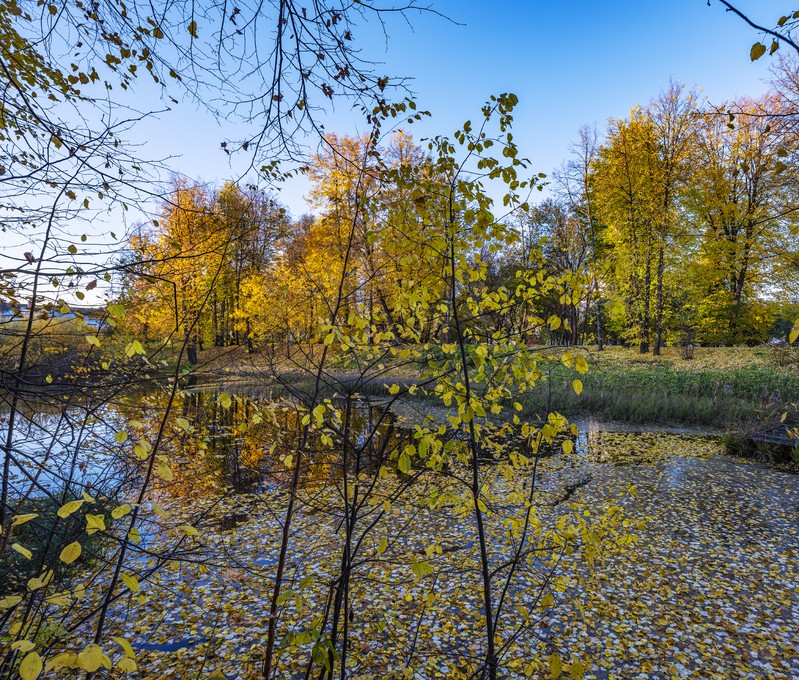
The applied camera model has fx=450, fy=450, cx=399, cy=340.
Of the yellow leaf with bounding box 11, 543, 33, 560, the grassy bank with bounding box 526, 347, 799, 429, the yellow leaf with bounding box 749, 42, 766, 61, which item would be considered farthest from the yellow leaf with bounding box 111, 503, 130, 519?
the grassy bank with bounding box 526, 347, 799, 429

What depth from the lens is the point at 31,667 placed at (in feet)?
3.59

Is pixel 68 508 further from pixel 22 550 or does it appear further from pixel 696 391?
pixel 696 391

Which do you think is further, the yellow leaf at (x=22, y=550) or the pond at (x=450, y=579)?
the pond at (x=450, y=579)

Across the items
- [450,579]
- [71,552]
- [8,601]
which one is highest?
[71,552]

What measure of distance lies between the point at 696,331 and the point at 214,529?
75.5 ft

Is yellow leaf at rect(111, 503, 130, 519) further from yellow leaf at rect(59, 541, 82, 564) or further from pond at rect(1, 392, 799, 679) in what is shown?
pond at rect(1, 392, 799, 679)

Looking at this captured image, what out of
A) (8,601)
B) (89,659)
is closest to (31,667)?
(89,659)

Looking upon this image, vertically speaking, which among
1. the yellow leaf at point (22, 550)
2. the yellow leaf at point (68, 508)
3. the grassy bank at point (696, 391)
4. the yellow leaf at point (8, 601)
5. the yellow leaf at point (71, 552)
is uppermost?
the yellow leaf at point (68, 508)

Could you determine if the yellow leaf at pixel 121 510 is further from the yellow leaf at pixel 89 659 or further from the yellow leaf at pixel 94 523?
the yellow leaf at pixel 89 659

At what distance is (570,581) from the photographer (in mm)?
4223

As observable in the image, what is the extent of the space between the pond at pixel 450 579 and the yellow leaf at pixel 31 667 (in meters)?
0.61

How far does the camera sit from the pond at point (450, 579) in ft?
9.17

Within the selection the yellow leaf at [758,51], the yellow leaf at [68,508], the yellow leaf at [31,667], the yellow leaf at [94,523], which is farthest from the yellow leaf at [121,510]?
the yellow leaf at [758,51]

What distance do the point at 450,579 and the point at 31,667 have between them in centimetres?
377
